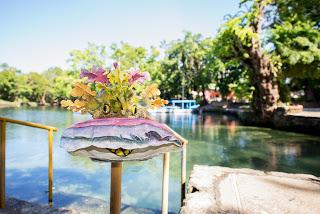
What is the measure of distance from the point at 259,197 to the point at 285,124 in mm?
17754

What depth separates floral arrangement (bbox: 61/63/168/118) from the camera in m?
1.96

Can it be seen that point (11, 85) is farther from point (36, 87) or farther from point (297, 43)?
point (297, 43)

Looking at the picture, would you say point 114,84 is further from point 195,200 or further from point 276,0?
point 276,0

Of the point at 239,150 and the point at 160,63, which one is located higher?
the point at 160,63

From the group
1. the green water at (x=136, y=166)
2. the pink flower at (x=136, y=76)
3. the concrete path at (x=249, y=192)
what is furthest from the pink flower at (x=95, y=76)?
the concrete path at (x=249, y=192)

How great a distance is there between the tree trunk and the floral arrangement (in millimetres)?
20240

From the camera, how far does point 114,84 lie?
1.98m

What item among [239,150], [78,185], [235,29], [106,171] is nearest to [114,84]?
[78,185]

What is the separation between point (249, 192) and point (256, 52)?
1883cm

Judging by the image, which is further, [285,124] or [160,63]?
[160,63]

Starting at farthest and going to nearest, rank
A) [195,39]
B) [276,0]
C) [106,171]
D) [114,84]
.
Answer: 1. [195,39]
2. [276,0]
3. [106,171]
4. [114,84]

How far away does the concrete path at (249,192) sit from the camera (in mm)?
3215

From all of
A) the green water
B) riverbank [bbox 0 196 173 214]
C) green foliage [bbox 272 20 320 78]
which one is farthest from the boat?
riverbank [bbox 0 196 173 214]

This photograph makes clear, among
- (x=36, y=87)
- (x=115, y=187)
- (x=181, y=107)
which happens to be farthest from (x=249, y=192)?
(x=36, y=87)
